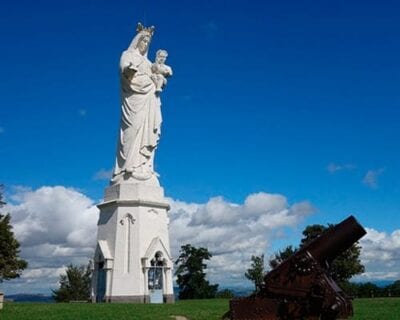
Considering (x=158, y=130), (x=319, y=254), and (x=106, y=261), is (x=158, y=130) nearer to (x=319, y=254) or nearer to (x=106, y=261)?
(x=106, y=261)

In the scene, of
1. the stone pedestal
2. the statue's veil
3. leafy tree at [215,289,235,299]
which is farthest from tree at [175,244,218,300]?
the statue's veil

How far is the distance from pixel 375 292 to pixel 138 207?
1054 inches

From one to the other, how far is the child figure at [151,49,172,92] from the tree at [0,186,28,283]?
1562 cm

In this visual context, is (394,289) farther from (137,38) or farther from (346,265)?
(137,38)

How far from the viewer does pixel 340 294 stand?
10.1 metres

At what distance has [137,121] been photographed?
123ft

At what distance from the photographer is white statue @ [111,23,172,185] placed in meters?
36.9

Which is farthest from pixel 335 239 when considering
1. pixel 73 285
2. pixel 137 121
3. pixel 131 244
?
pixel 73 285

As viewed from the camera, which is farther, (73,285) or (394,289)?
(73,285)

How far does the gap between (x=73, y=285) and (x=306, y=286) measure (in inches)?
2349

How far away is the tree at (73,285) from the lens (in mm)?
62781

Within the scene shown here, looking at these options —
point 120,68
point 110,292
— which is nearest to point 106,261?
point 110,292

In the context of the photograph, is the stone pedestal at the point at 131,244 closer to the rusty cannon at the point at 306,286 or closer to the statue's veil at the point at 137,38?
the statue's veil at the point at 137,38

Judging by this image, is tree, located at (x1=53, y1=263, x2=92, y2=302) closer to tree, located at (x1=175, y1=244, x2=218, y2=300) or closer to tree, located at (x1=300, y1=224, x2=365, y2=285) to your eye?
tree, located at (x1=175, y1=244, x2=218, y2=300)
